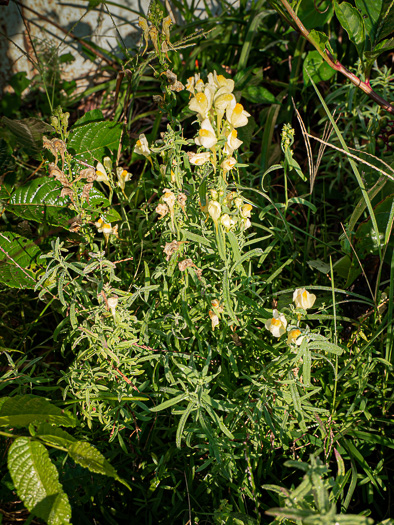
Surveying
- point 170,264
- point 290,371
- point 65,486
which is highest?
point 170,264

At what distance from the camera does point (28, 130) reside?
1.71 m

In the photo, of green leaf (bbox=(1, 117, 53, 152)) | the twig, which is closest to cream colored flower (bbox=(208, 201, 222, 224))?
the twig

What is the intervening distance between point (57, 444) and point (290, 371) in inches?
21.0

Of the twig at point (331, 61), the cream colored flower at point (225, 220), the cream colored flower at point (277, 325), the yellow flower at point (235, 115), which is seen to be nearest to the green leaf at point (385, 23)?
the twig at point (331, 61)

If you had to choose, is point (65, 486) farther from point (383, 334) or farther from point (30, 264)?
point (383, 334)

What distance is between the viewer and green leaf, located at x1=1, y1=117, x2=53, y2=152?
5.56 ft

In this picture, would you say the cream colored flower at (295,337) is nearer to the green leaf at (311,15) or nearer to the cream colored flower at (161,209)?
the cream colored flower at (161,209)

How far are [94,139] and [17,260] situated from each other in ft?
1.90

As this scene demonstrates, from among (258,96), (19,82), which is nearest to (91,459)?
(258,96)

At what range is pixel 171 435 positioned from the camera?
127cm

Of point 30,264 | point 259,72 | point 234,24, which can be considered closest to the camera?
point 30,264

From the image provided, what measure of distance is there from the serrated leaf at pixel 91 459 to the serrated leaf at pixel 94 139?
3.62 feet

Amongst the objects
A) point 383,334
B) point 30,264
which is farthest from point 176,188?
point 383,334

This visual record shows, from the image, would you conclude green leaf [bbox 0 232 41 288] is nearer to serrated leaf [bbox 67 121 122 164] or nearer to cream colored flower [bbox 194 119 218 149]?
serrated leaf [bbox 67 121 122 164]
